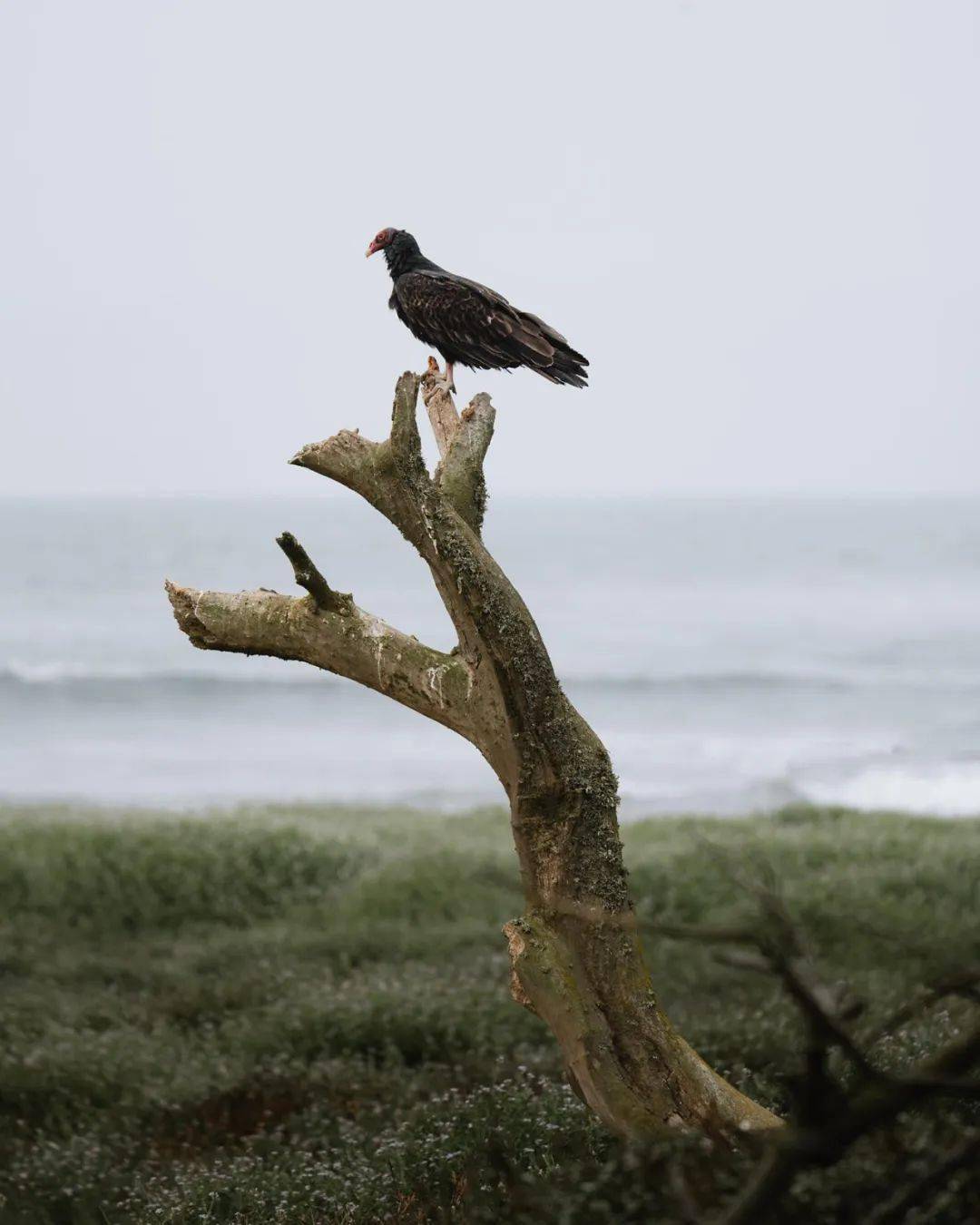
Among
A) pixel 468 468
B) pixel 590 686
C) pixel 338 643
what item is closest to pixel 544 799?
pixel 338 643

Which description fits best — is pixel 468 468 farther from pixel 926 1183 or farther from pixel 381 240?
pixel 926 1183

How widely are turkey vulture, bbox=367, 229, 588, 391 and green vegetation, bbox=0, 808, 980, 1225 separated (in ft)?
8.86

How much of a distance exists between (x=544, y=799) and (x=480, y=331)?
2.51 m

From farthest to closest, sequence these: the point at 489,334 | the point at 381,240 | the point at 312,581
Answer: the point at 381,240, the point at 489,334, the point at 312,581

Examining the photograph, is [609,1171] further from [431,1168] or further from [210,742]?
[210,742]

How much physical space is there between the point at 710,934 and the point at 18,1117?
7022 millimetres

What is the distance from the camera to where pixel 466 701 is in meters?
5.12

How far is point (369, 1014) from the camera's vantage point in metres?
9.26

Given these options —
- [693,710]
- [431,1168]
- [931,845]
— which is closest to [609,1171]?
[431,1168]

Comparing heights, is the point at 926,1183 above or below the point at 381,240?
below

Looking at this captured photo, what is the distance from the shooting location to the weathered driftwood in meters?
4.88

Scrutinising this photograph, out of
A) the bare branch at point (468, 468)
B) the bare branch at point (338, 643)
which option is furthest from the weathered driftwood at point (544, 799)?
the bare branch at point (468, 468)

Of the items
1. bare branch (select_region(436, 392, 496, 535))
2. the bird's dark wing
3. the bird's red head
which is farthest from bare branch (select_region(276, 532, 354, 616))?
the bird's red head

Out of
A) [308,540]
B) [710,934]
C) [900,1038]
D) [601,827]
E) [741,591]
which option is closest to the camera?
[710,934]
